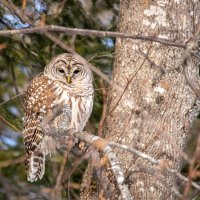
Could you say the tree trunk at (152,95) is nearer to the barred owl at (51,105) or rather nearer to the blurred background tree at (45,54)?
the barred owl at (51,105)

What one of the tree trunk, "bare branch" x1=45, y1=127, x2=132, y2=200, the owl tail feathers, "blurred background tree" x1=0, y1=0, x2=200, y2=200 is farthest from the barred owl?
"bare branch" x1=45, y1=127, x2=132, y2=200

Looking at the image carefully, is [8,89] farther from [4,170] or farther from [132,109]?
[132,109]

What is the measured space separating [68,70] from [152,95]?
5.61ft

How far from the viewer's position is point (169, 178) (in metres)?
5.49

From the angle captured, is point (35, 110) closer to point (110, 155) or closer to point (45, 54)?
point (45, 54)

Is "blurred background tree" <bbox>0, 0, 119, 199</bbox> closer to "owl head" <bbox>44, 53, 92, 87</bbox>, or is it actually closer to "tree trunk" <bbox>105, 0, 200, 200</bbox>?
"owl head" <bbox>44, 53, 92, 87</bbox>

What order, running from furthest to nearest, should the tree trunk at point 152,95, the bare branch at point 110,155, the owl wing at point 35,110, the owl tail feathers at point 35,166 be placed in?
the owl tail feathers at point 35,166 < the owl wing at point 35,110 < the tree trunk at point 152,95 < the bare branch at point 110,155

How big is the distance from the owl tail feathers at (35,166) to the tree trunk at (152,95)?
4.60ft

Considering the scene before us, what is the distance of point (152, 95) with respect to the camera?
5594mm

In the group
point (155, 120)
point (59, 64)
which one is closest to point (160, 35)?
point (155, 120)

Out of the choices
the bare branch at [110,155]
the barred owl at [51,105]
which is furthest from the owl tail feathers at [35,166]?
the bare branch at [110,155]

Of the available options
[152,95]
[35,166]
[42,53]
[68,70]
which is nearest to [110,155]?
[152,95]

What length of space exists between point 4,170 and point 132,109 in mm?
2640

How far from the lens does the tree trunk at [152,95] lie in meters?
5.47
